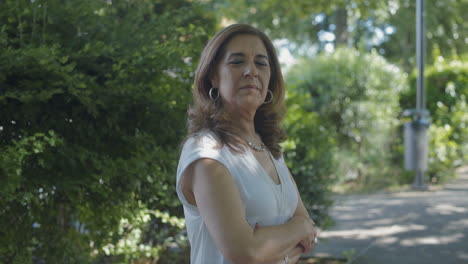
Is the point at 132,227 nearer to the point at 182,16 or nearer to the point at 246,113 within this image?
the point at 182,16

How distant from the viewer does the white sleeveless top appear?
167 cm

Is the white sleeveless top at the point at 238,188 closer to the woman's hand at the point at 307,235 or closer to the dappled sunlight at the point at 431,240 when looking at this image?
the woman's hand at the point at 307,235

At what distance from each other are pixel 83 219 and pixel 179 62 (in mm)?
1177

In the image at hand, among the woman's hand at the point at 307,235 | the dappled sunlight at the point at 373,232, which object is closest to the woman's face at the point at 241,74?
the woman's hand at the point at 307,235

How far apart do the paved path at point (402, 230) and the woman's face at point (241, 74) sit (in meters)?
4.09

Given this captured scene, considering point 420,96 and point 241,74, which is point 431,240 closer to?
point 420,96

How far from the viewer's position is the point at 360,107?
40.4ft

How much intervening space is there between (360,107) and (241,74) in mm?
10843

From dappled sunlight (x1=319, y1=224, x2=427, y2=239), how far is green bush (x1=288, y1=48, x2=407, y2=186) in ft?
15.1

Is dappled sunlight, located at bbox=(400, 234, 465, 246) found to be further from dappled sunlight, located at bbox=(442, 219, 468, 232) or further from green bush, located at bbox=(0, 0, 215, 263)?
green bush, located at bbox=(0, 0, 215, 263)

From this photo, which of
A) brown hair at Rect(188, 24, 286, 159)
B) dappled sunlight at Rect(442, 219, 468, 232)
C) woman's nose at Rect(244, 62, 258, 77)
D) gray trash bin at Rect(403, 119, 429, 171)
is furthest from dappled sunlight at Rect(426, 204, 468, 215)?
woman's nose at Rect(244, 62, 258, 77)

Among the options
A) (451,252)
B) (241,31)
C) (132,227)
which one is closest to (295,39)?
(451,252)

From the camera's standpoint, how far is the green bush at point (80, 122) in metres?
2.87

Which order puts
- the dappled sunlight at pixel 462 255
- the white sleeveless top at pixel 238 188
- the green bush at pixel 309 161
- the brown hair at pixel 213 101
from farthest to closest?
1. the green bush at pixel 309 161
2. the dappled sunlight at pixel 462 255
3. the brown hair at pixel 213 101
4. the white sleeveless top at pixel 238 188
